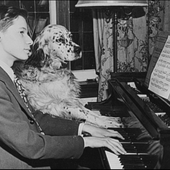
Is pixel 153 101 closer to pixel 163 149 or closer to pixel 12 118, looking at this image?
pixel 163 149

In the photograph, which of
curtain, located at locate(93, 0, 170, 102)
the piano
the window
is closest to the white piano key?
the piano

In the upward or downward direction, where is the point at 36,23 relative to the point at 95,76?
upward

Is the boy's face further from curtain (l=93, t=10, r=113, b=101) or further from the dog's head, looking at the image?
curtain (l=93, t=10, r=113, b=101)

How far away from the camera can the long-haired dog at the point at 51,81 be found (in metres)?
2.12

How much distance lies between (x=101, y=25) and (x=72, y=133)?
1.50 meters

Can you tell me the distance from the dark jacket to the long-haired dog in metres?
0.42

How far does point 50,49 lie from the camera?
7.04 feet

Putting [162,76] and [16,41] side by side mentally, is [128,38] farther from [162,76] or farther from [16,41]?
[16,41]

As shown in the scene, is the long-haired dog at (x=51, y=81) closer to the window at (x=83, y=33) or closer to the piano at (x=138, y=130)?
the piano at (x=138, y=130)

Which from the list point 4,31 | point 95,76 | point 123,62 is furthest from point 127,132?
point 95,76

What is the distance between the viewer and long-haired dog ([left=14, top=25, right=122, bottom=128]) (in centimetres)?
212

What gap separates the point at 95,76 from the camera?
3598 mm

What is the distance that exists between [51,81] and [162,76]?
72cm

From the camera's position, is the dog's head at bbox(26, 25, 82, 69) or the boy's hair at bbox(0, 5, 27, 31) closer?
the boy's hair at bbox(0, 5, 27, 31)
